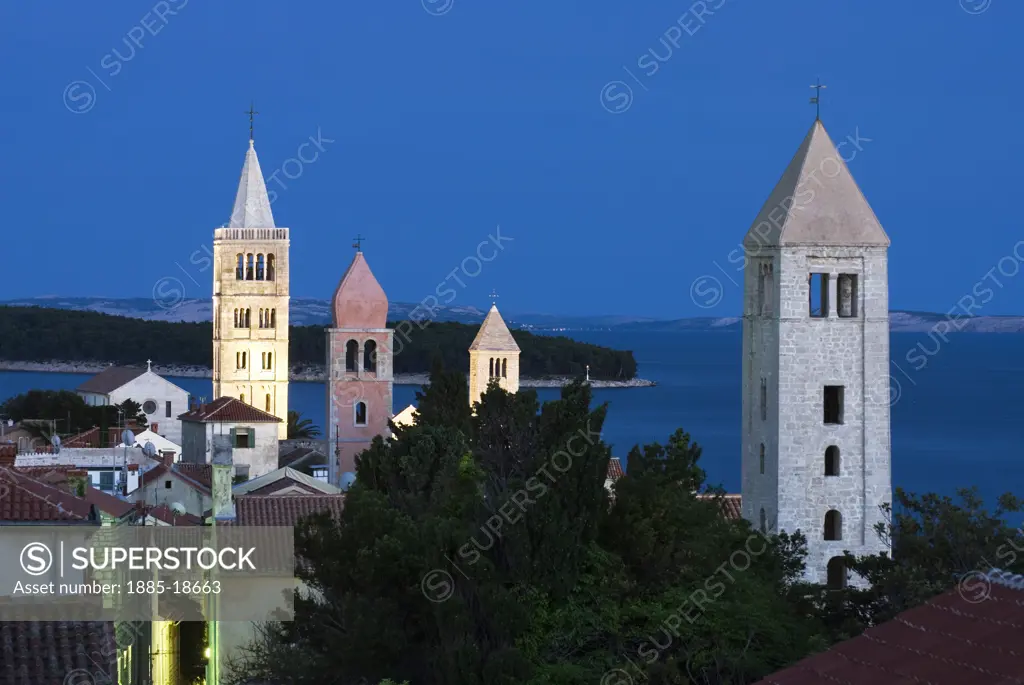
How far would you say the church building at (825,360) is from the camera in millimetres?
34656

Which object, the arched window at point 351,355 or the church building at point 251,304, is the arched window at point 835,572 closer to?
the arched window at point 351,355

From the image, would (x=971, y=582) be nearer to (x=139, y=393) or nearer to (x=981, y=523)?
(x=981, y=523)

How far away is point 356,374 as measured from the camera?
57.3m

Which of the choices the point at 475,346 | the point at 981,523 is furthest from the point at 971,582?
the point at 475,346

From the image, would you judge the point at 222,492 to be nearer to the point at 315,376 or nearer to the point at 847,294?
the point at 847,294

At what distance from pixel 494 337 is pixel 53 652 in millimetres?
45707

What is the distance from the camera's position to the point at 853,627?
2438 centimetres

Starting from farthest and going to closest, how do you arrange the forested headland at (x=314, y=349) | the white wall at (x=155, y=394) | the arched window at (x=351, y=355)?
the forested headland at (x=314, y=349), the white wall at (x=155, y=394), the arched window at (x=351, y=355)

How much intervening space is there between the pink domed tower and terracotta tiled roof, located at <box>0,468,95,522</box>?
34.2 meters

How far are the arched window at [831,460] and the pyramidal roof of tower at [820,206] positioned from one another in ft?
12.3

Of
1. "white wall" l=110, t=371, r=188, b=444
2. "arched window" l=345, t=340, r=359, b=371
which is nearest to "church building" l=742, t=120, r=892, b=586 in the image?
"arched window" l=345, t=340, r=359, b=371

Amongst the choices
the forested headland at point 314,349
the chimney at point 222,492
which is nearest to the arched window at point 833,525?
the chimney at point 222,492

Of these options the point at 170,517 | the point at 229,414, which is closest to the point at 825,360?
the point at 170,517

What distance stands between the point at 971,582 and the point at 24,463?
121 feet
